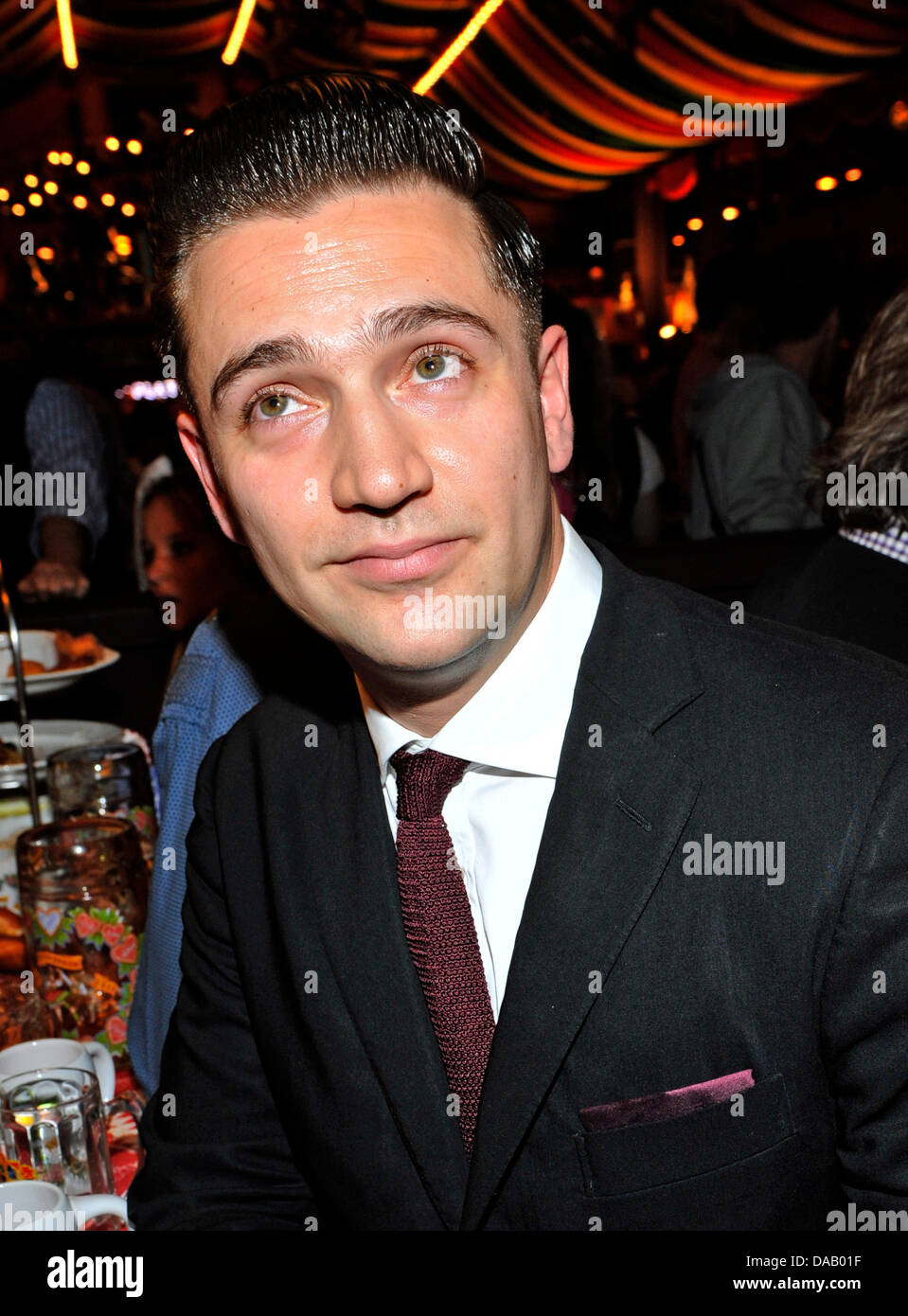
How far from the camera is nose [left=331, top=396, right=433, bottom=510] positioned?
3.23 feet

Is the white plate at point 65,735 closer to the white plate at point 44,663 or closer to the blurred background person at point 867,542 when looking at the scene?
the white plate at point 44,663

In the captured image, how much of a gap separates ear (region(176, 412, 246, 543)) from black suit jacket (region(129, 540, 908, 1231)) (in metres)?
0.38

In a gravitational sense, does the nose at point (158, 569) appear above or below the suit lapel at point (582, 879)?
above

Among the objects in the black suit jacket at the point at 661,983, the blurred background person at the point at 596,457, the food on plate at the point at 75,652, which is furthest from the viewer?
the blurred background person at the point at 596,457

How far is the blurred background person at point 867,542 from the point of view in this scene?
1.87 meters

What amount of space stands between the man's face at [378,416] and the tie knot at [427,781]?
0.14m

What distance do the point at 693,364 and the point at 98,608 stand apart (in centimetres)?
352

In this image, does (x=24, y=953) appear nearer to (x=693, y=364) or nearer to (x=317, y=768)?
(x=317, y=768)

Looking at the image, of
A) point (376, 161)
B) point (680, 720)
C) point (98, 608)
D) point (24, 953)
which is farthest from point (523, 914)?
point (98, 608)

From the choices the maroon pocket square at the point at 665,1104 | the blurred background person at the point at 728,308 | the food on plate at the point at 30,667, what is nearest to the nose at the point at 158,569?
the food on plate at the point at 30,667

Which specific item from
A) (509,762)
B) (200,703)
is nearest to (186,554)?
(200,703)

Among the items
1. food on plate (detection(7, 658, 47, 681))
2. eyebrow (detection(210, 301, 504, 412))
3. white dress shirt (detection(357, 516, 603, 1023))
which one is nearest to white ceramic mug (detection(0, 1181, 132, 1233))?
white dress shirt (detection(357, 516, 603, 1023))

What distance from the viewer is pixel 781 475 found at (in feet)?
13.3

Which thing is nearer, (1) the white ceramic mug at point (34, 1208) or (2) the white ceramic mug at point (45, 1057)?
(1) the white ceramic mug at point (34, 1208)
